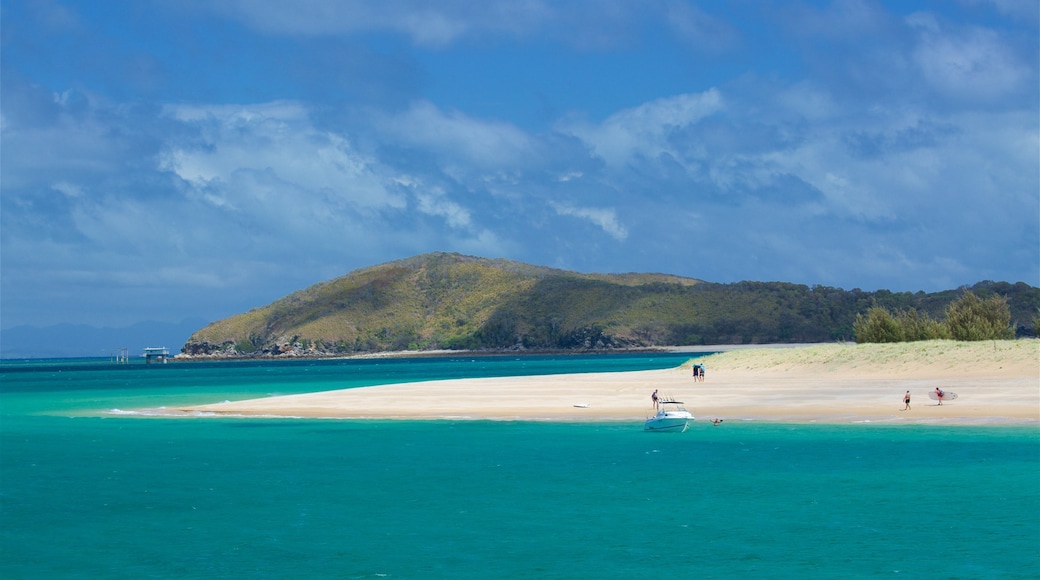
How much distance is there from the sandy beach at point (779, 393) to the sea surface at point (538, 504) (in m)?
4.17

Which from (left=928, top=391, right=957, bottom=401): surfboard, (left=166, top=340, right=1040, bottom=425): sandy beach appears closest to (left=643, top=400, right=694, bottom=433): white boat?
(left=166, top=340, right=1040, bottom=425): sandy beach

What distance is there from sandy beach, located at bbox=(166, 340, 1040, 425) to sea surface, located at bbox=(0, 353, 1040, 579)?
4.17 metres

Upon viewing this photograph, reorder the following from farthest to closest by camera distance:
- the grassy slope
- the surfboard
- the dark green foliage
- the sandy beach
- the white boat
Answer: the dark green foliage
the grassy slope
the surfboard
the sandy beach
the white boat

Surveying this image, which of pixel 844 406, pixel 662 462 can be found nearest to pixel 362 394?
pixel 844 406

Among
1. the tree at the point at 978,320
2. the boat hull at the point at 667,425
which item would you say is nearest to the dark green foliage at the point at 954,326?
the tree at the point at 978,320

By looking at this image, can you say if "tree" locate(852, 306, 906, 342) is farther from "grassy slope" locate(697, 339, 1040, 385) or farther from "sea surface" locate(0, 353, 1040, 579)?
"sea surface" locate(0, 353, 1040, 579)

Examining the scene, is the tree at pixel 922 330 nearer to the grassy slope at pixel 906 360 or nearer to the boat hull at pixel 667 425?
the grassy slope at pixel 906 360

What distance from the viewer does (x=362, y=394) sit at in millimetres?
58906

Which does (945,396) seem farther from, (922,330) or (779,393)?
(922,330)

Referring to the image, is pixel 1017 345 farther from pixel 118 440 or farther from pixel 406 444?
pixel 118 440

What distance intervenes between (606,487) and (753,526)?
5383 mm

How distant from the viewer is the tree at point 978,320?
61469 mm

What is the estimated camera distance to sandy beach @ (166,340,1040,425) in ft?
131

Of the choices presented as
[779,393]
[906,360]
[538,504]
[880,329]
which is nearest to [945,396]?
[779,393]
